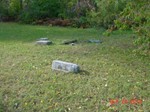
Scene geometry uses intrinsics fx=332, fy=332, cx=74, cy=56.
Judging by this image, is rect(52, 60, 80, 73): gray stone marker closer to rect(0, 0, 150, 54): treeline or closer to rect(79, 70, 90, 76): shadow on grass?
rect(79, 70, 90, 76): shadow on grass

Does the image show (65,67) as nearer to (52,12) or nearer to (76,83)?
(76,83)

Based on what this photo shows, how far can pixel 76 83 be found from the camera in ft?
17.7

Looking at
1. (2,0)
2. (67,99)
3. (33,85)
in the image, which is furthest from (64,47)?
(2,0)

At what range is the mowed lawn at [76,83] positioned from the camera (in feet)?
15.3

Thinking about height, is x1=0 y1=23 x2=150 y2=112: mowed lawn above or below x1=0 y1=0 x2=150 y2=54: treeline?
above

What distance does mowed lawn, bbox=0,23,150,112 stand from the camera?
15.3 feet

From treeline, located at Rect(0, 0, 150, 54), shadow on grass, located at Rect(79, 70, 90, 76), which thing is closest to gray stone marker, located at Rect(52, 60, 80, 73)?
shadow on grass, located at Rect(79, 70, 90, 76)

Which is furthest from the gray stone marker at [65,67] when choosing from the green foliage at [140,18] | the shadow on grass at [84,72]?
the green foliage at [140,18]

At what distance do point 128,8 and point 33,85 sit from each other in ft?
9.34

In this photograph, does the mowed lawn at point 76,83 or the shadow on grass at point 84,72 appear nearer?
the mowed lawn at point 76,83

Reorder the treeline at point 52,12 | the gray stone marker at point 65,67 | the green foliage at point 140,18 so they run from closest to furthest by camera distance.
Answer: the gray stone marker at point 65,67 → the green foliage at point 140,18 → the treeline at point 52,12

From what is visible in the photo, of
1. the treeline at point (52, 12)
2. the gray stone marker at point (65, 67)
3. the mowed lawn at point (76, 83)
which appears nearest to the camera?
the mowed lawn at point (76, 83)

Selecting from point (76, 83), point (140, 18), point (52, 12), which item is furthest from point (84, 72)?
point (52, 12)

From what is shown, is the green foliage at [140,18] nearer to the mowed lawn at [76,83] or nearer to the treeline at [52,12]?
the mowed lawn at [76,83]
